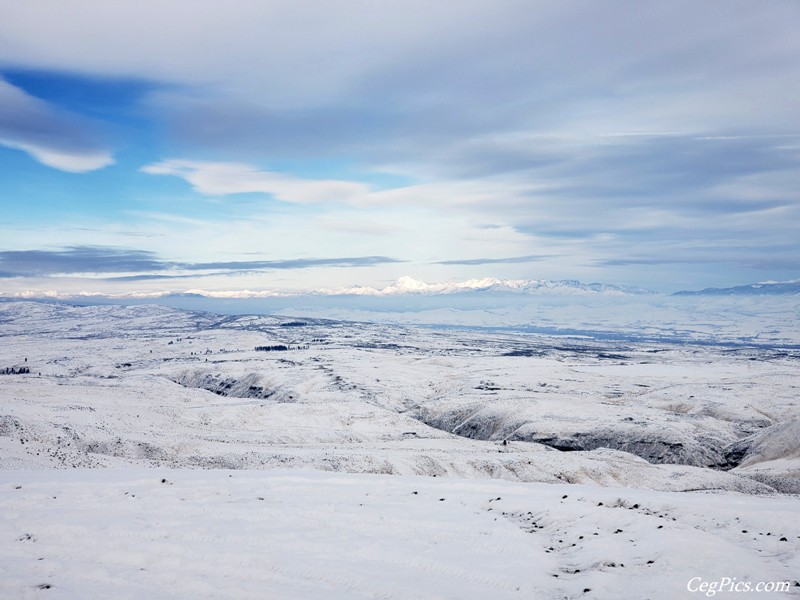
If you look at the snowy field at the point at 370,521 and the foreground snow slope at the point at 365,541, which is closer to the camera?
the foreground snow slope at the point at 365,541

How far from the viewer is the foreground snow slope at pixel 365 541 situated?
13.1 m

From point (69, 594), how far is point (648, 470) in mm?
45813

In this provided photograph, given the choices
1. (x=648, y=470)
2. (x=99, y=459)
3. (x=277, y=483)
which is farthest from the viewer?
(x=648, y=470)

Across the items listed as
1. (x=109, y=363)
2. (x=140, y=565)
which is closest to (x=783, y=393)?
(x=140, y=565)

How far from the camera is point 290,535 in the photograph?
1666cm

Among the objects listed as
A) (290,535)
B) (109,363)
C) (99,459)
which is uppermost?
(290,535)

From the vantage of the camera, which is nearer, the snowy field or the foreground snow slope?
the foreground snow slope

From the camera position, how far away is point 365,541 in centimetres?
1653

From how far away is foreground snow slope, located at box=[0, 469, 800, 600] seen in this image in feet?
43.0

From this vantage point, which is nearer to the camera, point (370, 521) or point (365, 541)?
point (365, 541)

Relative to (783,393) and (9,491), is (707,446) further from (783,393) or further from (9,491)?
(9,491)

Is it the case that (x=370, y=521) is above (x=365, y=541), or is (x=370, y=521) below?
below

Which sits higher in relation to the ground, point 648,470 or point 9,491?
point 9,491

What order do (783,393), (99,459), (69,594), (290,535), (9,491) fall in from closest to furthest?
(69,594)
(290,535)
(9,491)
(99,459)
(783,393)
